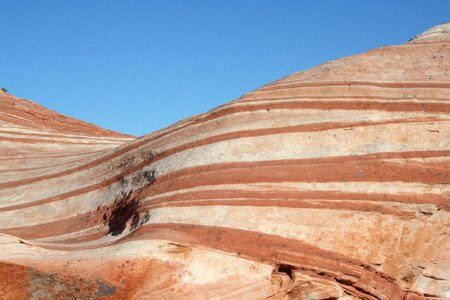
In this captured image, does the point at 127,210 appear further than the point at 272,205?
Yes

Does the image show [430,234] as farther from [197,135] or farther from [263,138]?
[197,135]

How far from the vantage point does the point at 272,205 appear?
5.91m

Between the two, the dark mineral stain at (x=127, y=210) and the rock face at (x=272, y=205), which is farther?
the dark mineral stain at (x=127, y=210)

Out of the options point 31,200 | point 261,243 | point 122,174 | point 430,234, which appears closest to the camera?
point 261,243

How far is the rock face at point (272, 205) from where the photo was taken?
5.32 m

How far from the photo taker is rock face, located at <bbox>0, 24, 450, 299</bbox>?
532 cm

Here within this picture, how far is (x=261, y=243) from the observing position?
18.6ft

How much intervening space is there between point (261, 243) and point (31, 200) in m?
3.87

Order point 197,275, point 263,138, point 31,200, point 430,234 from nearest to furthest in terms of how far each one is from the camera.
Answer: point 197,275, point 430,234, point 263,138, point 31,200

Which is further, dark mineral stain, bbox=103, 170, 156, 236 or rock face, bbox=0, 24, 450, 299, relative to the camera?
dark mineral stain, bbox=103, 170, 156, 236

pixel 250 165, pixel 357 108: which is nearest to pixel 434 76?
pixel 357 108

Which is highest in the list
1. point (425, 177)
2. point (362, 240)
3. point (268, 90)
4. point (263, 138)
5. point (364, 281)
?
point (268, 90)

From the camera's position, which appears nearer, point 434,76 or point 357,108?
point 357,108

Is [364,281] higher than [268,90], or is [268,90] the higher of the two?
[268,90]
